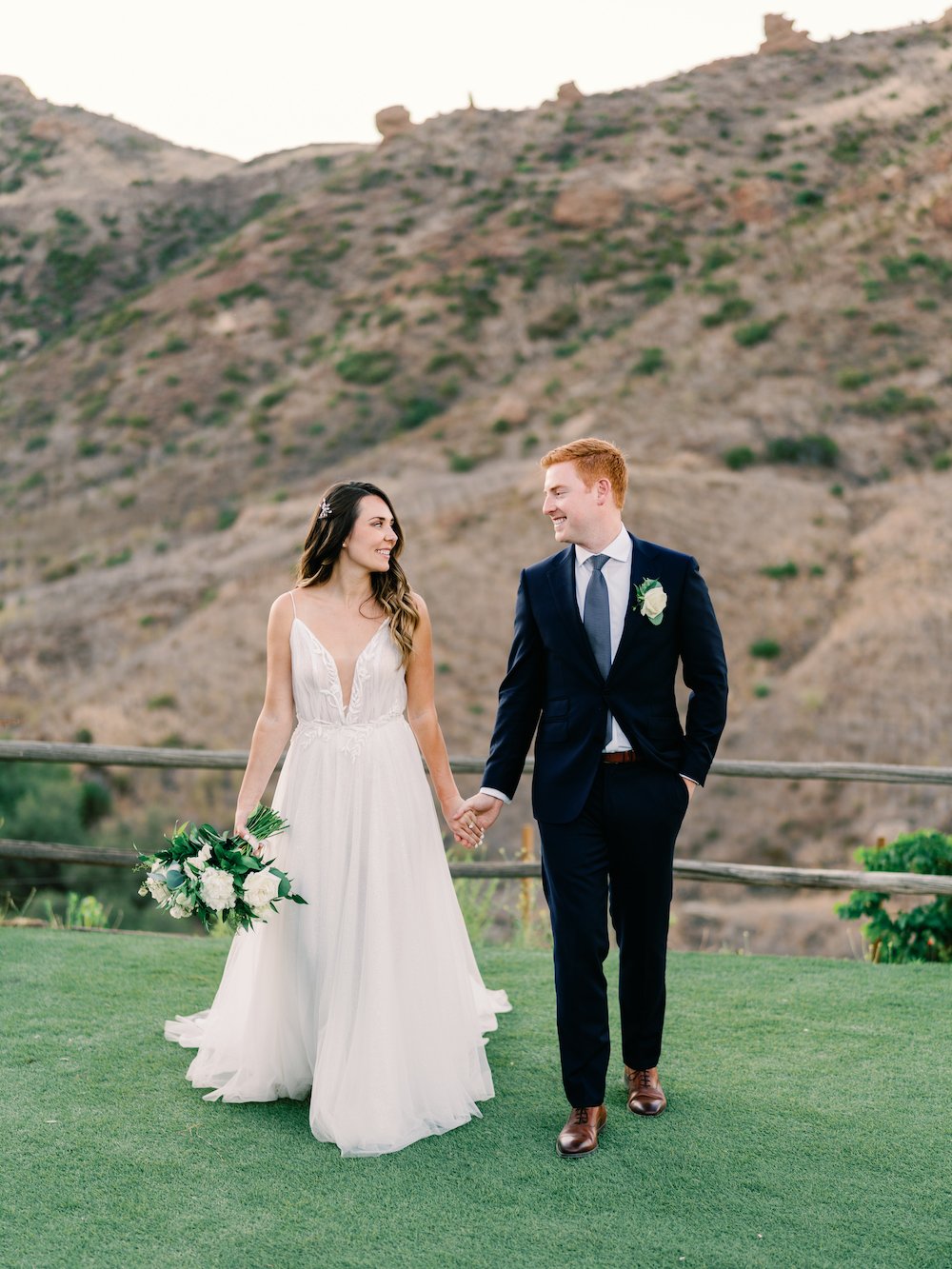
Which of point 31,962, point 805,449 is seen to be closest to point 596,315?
point 805,449

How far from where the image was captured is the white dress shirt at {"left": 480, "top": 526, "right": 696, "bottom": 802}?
331cm

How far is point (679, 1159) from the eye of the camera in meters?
3.28

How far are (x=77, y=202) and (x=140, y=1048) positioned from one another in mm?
54609

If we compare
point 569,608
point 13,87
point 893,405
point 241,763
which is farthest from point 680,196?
point 569,608

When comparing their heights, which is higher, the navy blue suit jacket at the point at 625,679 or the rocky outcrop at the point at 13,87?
the rocky outcrop at the point at 13,87

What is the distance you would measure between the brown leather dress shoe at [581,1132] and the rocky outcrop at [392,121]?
176 ft

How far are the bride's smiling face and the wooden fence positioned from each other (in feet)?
6.74

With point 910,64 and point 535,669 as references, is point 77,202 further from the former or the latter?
point 535,669

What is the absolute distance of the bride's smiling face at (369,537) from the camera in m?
3.61

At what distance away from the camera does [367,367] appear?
120ft

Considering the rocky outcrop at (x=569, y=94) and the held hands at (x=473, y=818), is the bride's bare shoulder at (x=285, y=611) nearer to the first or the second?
the held hands at (x=473, y=818)

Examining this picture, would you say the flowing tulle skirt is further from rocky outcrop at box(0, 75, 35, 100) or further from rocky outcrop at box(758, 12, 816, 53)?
rocky outcrop at box(0, 75, 35, 100)

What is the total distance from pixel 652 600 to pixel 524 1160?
5.43ft

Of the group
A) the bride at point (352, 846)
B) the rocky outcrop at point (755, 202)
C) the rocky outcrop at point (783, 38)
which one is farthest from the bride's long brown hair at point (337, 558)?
the rocky outcrop at point (783, 38)
